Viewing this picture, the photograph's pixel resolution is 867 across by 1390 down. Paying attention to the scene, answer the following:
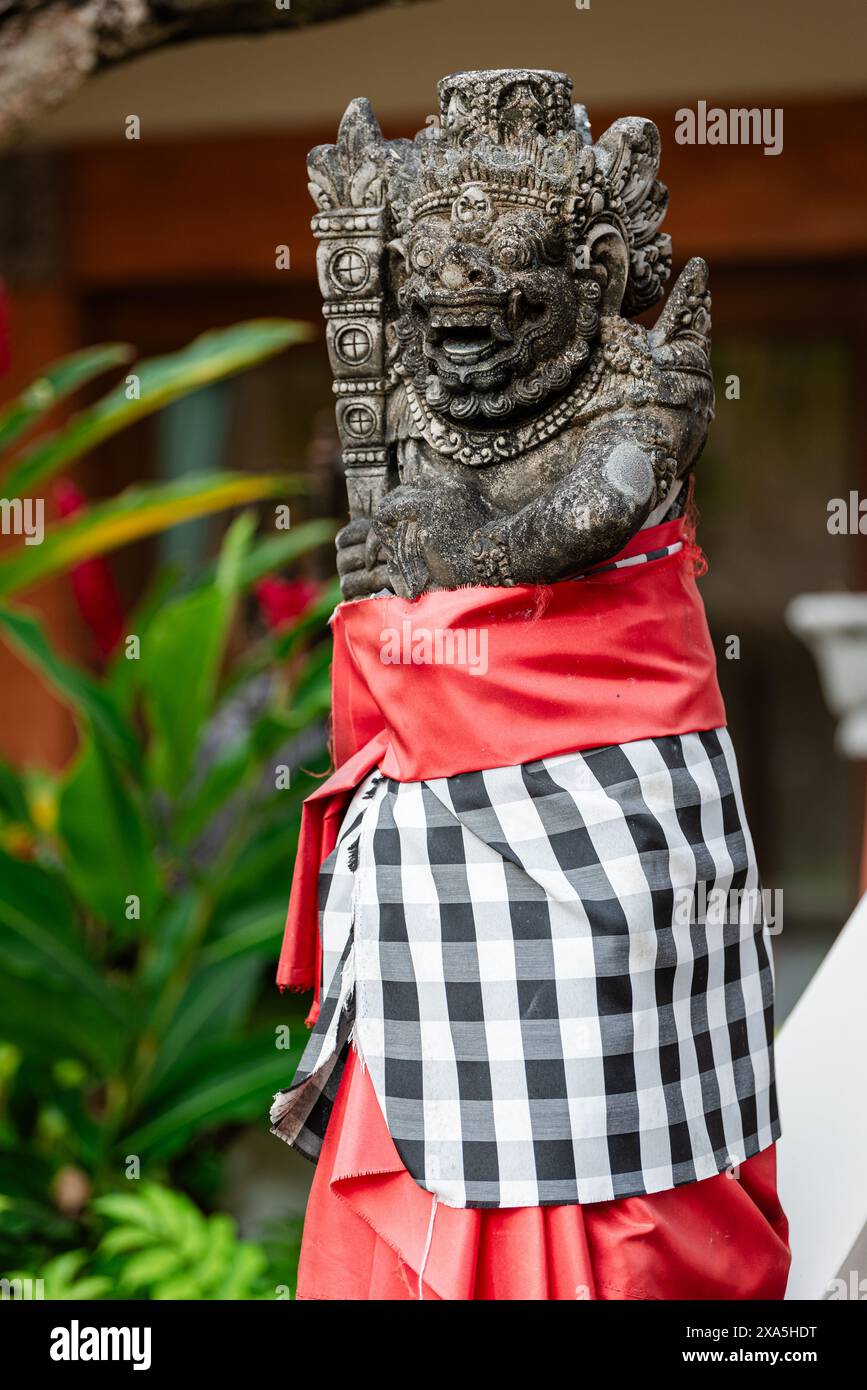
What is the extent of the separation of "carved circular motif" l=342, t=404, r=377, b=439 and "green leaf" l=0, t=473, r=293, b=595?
0.99m

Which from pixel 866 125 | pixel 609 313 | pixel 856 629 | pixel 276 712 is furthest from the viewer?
pixel 866 125

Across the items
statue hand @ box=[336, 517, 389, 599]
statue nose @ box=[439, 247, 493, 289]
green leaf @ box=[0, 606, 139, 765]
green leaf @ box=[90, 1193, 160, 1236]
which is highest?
statue nose @ box=[439, 247, 493, 289]

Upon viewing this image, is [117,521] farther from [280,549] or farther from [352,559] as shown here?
[352,559]

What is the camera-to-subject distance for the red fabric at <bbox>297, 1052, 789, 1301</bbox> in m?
1.09

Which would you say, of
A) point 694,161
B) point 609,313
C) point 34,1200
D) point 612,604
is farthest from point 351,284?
point 694,161

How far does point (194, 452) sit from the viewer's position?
13.0ft

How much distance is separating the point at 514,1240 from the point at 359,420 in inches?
26.8

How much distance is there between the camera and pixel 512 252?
3.77 ft

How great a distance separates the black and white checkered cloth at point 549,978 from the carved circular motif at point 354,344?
0.38 meters

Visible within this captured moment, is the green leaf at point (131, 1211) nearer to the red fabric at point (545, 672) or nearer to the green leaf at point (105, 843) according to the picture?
the green leaf at point (105, 843)

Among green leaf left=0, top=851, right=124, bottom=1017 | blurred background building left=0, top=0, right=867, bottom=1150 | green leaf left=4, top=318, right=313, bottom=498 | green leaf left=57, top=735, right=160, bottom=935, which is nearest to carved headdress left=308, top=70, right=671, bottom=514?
green leaf left=4, top=318, right=313, bottom=498

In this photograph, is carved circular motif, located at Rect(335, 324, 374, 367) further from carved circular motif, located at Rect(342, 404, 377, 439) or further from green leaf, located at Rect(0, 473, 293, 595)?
green leaf, located at Rect(0, 473, 293, 595)
